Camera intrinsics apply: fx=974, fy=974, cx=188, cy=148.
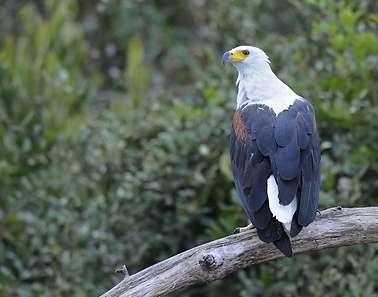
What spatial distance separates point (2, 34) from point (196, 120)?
4.35 m

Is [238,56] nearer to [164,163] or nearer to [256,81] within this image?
[256,81]

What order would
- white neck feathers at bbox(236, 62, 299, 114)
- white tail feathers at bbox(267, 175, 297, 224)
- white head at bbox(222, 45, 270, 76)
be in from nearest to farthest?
1. white tail feathers at bbox(267, 175, 297, 224)
2. white neck feathers at bbox(236, 62, 299, 114)
3. white head at bbox(222, 45, 270, 76)

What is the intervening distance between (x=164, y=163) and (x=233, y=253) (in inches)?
85.4

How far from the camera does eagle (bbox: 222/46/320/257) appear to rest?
420cm

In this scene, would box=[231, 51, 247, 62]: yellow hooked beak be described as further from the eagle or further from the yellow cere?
the eagle

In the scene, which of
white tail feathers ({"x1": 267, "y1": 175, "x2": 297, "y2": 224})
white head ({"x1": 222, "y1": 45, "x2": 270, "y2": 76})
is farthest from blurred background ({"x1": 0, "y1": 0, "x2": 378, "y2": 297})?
Answer: white tail feathers ({"x1": 267, "y1": 175, "x2": 297, "y2": 224})

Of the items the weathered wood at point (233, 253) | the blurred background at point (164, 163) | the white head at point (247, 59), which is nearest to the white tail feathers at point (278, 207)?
the weathered wood at point (233, 253)

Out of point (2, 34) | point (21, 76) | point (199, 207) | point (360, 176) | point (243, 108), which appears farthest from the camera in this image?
point (2, 34)

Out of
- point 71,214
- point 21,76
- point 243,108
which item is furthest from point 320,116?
point 21,76

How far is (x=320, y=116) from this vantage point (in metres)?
6.12

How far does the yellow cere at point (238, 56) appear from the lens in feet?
16.8

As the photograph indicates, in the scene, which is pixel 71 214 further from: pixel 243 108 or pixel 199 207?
pixel 243 108

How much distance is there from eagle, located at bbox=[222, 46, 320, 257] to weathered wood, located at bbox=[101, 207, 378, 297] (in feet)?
0.44

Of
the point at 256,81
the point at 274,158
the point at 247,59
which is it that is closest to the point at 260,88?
the point at 256,81
